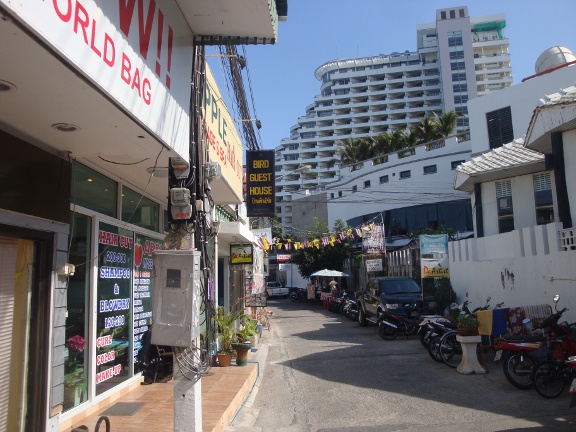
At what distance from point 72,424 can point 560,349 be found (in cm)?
734

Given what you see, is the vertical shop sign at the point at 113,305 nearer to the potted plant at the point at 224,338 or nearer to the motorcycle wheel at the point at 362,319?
the potted plant at the point at 224,338

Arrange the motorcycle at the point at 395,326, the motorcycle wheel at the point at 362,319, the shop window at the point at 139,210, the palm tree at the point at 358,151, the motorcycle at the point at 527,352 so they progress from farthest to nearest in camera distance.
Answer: the palm tree at the point at 358,151 < the motorcycle wheel at the point at 362,319 < the motorcycle at the point at 395,326 < the motorcycle at the point at 527,352 < the shop window at the point at 139,210

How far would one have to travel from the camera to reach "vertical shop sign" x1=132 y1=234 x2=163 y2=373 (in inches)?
319

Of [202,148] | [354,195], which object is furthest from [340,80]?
[202,148]

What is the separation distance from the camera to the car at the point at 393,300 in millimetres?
16516

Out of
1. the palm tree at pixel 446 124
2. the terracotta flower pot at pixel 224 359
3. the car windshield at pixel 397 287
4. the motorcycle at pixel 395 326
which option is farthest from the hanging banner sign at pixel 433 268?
the palm tree at pixel 446 124

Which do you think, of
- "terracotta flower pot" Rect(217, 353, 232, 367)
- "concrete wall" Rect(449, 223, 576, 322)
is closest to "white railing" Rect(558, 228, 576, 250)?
"concrete wall" Rect(449, 223, 576, 322)

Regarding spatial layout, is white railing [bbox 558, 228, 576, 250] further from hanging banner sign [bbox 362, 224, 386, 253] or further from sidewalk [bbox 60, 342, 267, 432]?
hanging banner sign [bbox 362, 224, 386, 253]

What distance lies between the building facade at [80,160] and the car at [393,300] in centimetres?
1101

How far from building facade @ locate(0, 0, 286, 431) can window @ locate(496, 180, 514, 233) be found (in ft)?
42.8

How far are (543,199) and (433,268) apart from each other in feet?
14.5

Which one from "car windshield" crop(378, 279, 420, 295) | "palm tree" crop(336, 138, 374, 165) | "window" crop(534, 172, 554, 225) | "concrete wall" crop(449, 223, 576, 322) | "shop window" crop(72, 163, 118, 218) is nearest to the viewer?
"shop window" crop(72, 163, 118, 218)

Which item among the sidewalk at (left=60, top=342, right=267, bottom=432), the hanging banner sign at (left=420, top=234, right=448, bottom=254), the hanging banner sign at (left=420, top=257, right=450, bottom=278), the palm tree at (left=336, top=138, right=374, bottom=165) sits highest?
the palm tree at (left=336, top=138, right=374, bottom=165)

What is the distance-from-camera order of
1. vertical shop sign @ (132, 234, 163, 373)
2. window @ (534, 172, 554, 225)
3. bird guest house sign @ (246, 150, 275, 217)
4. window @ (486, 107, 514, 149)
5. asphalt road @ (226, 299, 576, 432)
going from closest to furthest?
asphalt road @ (226, 299, 576, 432) → vertical shop sign @ (132, 234, 163, 373) → window @ (534, 172, 554, 225) → bird guest house sign @ (246, 150, 275, 217) → window @ (486, 107, 514, 149)
